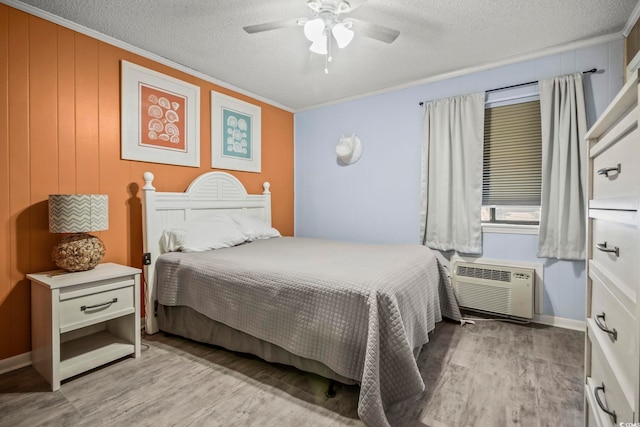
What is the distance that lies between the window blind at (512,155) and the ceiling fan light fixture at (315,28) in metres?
2.01

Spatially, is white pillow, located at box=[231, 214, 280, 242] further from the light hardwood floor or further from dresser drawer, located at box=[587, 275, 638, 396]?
dresser drawer, located at box=[587, 275, 638, 396]

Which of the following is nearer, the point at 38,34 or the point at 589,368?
the point at 589,368

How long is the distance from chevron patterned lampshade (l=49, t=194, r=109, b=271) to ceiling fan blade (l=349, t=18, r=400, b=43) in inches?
80.5

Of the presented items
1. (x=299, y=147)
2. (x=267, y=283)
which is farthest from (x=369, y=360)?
(x=299, y=147)

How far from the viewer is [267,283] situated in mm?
1974

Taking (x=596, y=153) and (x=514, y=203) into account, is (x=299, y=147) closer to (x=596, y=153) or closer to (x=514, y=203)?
(x=514, y=203)

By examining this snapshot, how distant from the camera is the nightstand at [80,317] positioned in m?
1.86

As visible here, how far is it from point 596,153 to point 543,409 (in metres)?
1.34

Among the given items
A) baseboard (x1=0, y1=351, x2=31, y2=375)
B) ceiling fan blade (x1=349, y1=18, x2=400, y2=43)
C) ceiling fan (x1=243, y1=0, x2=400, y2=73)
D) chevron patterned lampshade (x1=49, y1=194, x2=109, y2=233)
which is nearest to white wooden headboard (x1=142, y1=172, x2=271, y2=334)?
chevron patterned lampshade (x1=49, y1=194, x2=109, y2=233)

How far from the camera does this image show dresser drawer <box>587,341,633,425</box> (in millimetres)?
877

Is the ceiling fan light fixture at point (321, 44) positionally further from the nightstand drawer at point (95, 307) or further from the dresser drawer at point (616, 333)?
the nightstand drawer at point (95, 307)

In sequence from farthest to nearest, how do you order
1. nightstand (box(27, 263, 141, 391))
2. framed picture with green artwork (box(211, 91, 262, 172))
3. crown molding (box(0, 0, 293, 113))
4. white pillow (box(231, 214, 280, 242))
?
framed picture with green artwork (box(211, 91, 262, 172)) → white pillow (box(231, 214, 280, 242)) → crown molding (box(0, 0, 293, 113)) → nightstand (box(27, 263, 141, 391))

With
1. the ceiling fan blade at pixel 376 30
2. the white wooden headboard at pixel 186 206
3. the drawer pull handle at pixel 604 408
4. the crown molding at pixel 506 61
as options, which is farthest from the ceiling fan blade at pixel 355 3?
the drawer pull handle at pixel 604 408

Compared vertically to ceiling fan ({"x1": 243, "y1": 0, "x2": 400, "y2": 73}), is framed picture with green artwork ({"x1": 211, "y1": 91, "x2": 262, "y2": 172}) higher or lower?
lower
